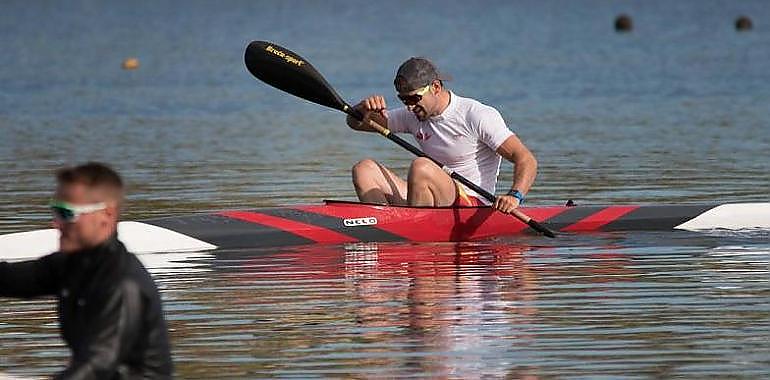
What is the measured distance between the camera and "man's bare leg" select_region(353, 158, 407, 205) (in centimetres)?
1254

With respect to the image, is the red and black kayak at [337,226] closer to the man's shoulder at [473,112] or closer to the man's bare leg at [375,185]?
the man's bare leg at [375,185]

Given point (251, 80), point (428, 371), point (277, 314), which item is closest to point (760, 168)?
point (277, 314)

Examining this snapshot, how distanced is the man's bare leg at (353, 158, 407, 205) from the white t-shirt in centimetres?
31

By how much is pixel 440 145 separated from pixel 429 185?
268mm

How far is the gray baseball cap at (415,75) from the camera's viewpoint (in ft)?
39.2

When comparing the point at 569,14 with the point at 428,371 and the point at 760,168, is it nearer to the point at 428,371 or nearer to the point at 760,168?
the point at 760,168

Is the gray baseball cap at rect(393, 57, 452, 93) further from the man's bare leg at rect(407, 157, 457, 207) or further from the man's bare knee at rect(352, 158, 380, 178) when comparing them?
the man's bare knee at rect(352, 158, 380, 178)

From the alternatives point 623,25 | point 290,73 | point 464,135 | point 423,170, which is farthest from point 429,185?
point 623,25

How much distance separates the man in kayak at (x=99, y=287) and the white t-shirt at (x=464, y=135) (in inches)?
264

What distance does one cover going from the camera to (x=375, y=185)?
1262 centimetres

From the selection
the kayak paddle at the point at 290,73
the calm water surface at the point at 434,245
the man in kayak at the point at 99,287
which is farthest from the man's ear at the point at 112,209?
the kayak paddle at the point at 290,73

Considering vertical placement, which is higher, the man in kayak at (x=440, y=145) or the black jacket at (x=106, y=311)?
the man in kayak at (x=440, y=145)

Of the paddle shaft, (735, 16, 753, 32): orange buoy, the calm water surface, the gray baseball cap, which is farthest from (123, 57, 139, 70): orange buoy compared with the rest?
the gray baseball cap

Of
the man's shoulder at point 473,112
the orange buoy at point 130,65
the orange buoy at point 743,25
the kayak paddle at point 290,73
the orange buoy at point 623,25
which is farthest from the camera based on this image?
the orange buoy at point 623,25
